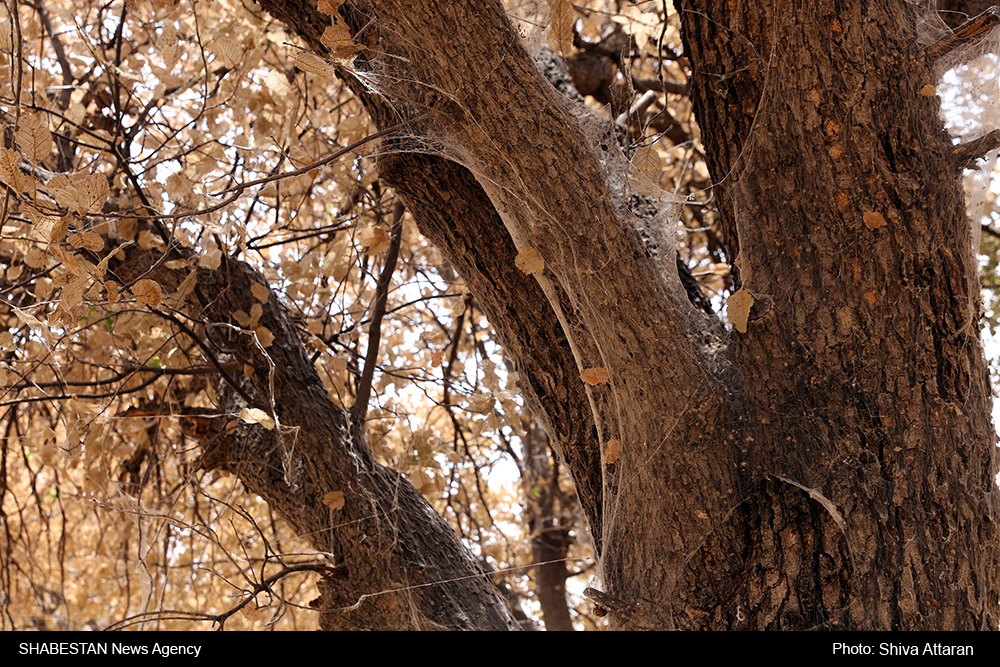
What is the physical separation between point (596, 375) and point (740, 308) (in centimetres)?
30

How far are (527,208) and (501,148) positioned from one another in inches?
4.7

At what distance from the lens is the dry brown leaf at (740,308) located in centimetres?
135

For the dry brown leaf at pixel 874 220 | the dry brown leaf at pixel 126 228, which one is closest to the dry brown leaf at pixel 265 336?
the dry brown leaf at pixel 126 228

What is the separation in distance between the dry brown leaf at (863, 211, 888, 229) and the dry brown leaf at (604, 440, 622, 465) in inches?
24.0

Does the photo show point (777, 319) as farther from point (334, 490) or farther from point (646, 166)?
point (334, 490)

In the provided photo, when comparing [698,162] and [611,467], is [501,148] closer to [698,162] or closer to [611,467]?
[611,467]

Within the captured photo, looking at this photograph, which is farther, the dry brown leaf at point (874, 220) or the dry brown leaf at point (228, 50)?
the dry brown leaf at point (228, 50)

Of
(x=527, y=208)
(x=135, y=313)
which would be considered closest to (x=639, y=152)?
(x=527, y=208)

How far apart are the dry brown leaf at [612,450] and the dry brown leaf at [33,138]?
3.84ft

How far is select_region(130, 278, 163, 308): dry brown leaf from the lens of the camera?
1.43 metres

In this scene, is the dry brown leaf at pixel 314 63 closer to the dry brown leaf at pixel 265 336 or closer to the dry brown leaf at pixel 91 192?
the dry brown leaf at pixel 91 192

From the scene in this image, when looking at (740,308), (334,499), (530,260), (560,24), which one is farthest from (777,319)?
(334,499)

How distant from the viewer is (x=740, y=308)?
4.42 feet

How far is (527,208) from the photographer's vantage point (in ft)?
4.38
